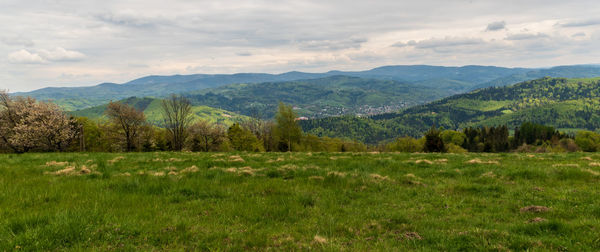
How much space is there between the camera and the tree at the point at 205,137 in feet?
244

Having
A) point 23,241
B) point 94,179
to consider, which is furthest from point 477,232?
point 94,179

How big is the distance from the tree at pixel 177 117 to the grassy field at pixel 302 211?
50.1 m

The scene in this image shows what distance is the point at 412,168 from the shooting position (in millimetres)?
16453

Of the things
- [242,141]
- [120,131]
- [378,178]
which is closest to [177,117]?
[120,131]

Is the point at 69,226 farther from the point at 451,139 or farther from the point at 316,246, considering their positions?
the point at 451,139

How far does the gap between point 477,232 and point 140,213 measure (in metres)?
9.58

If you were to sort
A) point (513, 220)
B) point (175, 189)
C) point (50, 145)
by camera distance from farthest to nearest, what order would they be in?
point (50, 145), point (175, 189), point (513, 220)

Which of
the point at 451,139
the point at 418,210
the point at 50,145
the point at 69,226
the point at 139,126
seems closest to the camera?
the point at 69,226

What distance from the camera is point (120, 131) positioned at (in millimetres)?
57594

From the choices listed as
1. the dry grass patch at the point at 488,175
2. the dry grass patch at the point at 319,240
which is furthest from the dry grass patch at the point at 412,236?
the dry grass patch at the point at 488,175

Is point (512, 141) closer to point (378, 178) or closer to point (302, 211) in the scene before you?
point (378, 178)

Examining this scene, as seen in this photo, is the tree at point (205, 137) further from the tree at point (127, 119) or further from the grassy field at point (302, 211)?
the grassy field at point (302, 211)

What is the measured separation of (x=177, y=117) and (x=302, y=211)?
63.2m

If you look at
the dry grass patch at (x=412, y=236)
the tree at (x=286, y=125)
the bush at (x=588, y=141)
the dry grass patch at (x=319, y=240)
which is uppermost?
the dry grass patch at (x=319, y=240)
